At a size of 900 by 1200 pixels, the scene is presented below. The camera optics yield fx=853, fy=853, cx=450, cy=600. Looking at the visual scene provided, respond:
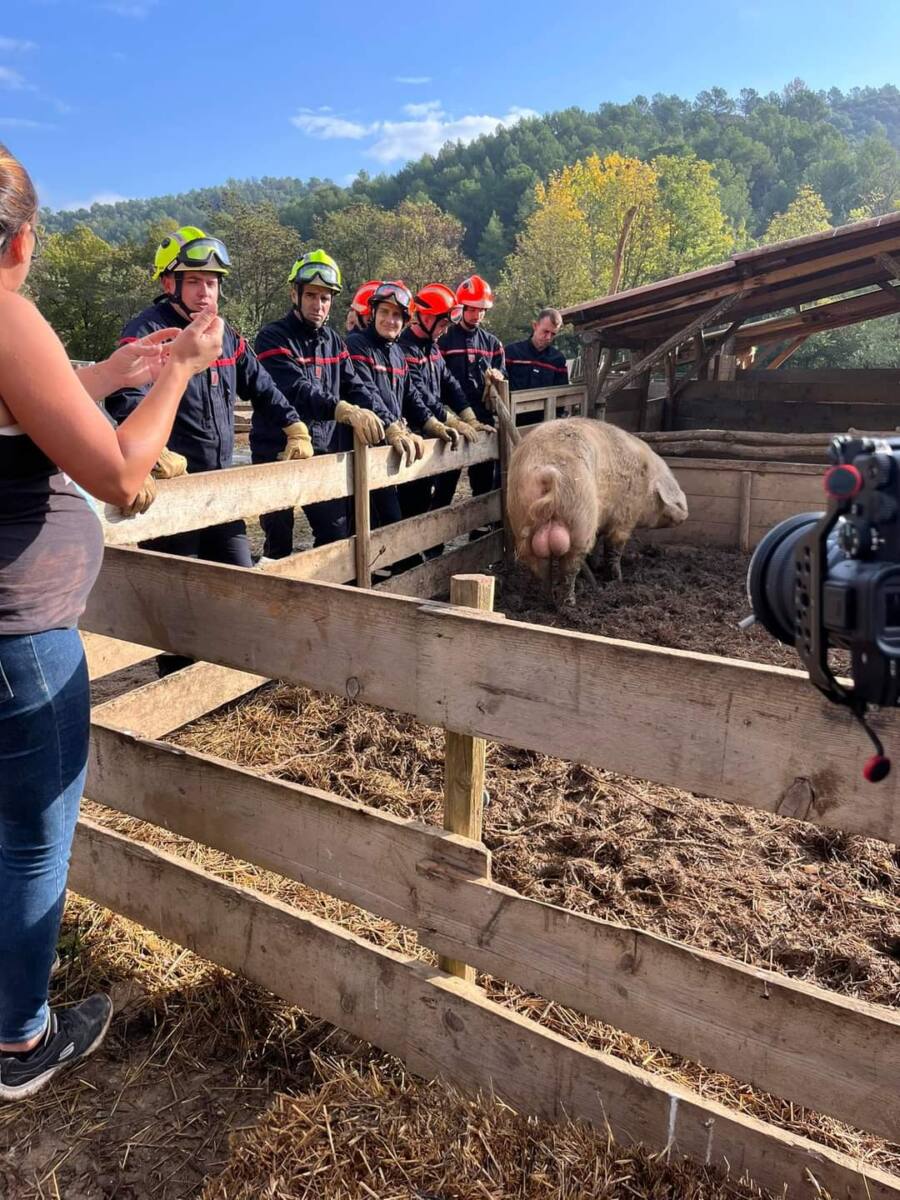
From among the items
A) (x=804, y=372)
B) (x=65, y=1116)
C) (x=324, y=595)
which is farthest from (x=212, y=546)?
(x=804, y=372)

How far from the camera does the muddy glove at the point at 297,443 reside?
4.75 m

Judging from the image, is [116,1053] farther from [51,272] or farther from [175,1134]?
[51,272]

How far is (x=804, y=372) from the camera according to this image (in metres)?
13.8

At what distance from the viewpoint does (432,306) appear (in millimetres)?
7352

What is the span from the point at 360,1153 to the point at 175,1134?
0.55 metres

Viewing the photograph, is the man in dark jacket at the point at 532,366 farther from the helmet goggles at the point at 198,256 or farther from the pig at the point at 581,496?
the helmet goggles at the point at 198,256

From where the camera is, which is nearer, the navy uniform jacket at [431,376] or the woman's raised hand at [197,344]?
the woman's raised hand at [197,344]

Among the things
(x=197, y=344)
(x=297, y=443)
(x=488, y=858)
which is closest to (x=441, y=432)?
(x=297, y=443)

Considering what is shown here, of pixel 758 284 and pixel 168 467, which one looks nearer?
pixel 168 467

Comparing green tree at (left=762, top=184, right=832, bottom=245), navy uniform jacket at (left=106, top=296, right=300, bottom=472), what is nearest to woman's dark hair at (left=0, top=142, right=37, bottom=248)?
navy uniform jacket at (left=106, top=296, right=300, bottom=472)

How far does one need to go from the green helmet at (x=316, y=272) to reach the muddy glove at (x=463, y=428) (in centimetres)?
152

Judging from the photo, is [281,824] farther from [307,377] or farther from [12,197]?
[307,377]

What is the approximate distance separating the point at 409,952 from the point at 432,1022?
669 mm

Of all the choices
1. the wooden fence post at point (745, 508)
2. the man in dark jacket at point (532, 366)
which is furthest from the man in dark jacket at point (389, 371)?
the wooden fence post at point (745, 508)
